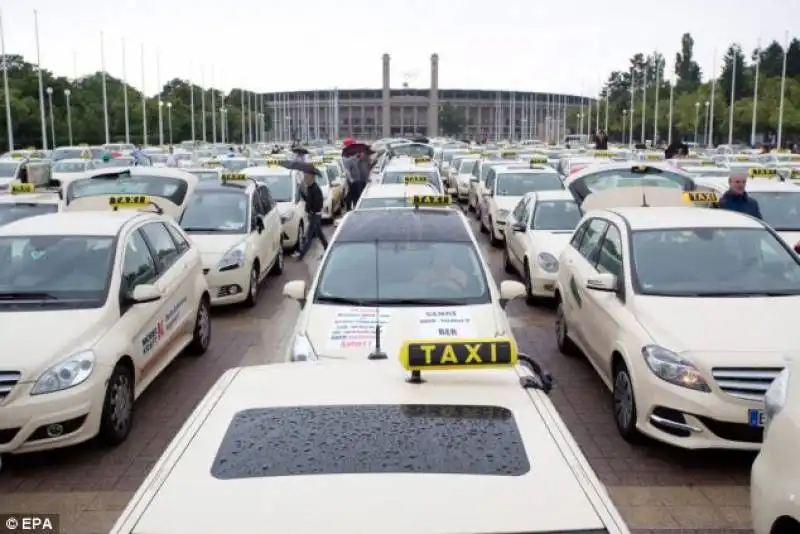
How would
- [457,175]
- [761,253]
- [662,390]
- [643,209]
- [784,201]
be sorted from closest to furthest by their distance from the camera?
[662,390], [761,253], [643,209], [784,201], [457,175]

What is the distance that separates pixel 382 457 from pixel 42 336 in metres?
4.35

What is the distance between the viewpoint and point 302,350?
6.14 metres

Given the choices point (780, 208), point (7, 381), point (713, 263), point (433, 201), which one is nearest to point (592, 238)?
point (713, 263)

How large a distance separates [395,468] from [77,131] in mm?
77170

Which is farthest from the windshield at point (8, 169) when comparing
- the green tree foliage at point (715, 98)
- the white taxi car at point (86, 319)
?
the green tree foliage at point (715, 98)

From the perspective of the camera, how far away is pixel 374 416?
266 cm

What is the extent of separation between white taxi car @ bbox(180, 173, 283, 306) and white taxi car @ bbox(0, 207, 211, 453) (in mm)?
2330

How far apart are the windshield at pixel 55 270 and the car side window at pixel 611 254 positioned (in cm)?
407

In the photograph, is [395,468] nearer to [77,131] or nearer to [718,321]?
[718,321]

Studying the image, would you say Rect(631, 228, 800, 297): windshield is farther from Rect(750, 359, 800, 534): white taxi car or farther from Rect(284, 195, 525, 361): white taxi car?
Rect(750, 359, 800, 534): white taxi car

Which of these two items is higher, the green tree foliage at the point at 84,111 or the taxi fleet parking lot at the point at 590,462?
the green tree foliage at the point at 84,111

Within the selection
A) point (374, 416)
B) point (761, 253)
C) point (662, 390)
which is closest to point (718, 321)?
point (662, 390)

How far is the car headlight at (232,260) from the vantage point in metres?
11.2

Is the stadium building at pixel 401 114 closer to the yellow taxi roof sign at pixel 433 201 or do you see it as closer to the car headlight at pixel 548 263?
the car headlight at pixel 548 263
